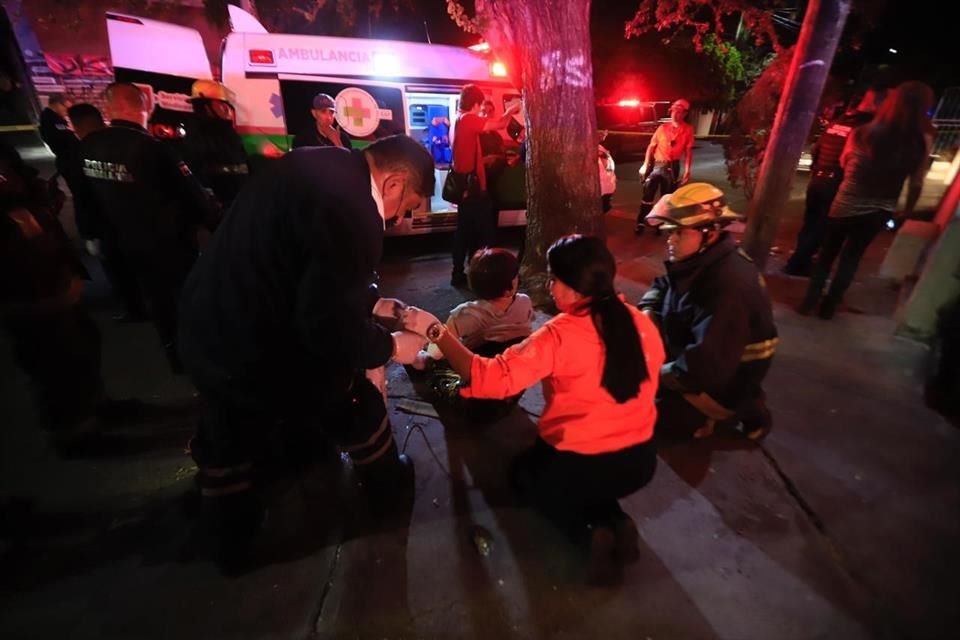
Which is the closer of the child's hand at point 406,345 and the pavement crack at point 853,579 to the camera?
the pavement crack at point 853,579

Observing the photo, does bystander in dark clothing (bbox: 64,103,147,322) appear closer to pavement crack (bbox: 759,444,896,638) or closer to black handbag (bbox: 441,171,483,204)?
black handbag (bbox: 441,171,483,204)

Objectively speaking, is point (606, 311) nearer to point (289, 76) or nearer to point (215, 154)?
point (215, 154)

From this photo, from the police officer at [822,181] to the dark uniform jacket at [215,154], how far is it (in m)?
6.10

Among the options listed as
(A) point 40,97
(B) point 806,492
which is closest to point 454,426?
(B) point 806,492

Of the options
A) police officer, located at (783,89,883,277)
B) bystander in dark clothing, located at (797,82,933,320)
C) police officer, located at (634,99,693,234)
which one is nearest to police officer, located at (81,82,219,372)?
bystander in dark clothing, located at (797,82,933,320)

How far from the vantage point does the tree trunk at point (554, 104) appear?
12.5 ft

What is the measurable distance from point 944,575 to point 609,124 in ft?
53.4

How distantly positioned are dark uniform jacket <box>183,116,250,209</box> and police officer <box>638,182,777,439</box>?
397 centimetres

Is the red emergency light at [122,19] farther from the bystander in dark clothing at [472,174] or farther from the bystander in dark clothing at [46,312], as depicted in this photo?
the bystander in dark clothing at [472,174]

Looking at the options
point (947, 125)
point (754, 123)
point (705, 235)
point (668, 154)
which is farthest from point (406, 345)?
point (947, 125)

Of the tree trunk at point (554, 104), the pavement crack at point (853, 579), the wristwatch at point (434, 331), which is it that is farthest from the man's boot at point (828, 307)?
the wristwatch at point (434, 331)

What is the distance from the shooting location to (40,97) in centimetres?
1449

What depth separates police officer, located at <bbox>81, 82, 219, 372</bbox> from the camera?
9.57 ft

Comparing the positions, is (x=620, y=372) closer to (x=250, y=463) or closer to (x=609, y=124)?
(x=250, y=463)
